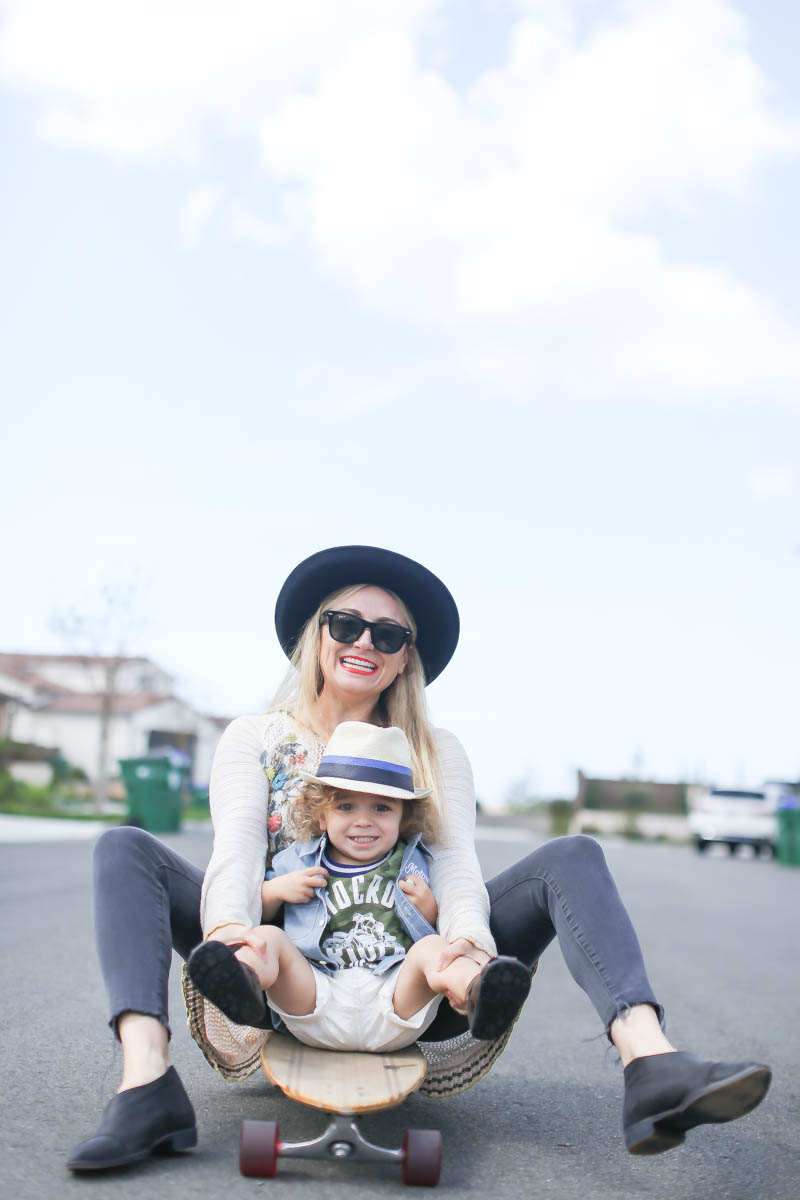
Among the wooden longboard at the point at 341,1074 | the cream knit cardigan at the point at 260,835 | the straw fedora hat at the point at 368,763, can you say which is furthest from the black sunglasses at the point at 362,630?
the wooden longboard at the point at 341,1074

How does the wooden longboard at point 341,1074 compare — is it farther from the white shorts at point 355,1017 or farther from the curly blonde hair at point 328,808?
the curly blonde hair at point 328,808

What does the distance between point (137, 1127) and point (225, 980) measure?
1.39 ft

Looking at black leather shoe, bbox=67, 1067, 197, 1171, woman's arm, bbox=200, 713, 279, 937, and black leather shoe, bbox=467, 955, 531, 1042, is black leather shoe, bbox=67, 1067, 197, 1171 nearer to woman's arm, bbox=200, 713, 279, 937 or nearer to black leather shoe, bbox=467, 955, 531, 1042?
woman's arm, bbox=200, 713, 279, 937

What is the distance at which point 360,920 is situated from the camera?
297 centimetres

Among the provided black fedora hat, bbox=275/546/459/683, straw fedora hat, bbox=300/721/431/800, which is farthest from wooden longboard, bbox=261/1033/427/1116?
black fedora hat, bbox=275/546/459/683

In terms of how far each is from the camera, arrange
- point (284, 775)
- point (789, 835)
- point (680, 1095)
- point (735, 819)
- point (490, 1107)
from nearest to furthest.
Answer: point (680, 1095)
point (284, 775)
point (490, 1107)
point (789, 835)
point (735, 819)

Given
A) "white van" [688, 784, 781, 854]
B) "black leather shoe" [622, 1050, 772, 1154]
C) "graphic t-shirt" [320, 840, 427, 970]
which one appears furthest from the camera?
"white van" [688, 784, 781, 854]

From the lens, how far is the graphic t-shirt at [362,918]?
2.95m

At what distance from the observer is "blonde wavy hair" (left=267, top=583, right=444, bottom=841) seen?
3510mm

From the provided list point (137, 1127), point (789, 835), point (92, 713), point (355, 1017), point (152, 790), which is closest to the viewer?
point (137, 1127)

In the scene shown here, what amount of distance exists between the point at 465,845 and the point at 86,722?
186 ft

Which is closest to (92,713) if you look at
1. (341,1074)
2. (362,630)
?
(362,630)

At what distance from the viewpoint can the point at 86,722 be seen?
2270 inches

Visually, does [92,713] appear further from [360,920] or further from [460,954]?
[460,954]
